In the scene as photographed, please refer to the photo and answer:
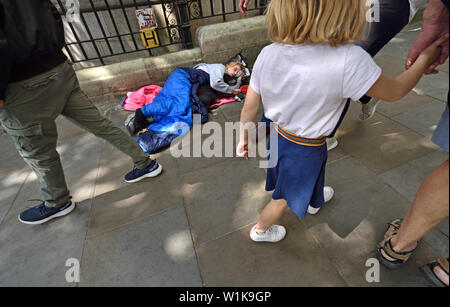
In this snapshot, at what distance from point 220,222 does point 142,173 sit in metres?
1.09

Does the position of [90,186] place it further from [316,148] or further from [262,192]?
[316,148]

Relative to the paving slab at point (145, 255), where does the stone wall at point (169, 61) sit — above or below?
above

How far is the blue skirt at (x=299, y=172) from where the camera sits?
1.30 metres

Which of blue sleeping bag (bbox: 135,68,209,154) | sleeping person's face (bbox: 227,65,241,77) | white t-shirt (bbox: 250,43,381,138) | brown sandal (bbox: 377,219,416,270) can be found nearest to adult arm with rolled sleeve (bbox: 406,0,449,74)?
white t-shirt (bbox: 250,43,381,138)

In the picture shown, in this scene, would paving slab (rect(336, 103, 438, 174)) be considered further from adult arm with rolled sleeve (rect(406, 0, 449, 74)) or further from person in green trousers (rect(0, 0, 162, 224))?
person in green trousers (rect(0, 0, 162, 224))

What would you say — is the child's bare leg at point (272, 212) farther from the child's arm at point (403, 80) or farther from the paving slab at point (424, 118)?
the paving slab at point (424, 118)

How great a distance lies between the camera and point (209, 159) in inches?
107

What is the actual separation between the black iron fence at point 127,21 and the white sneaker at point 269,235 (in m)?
3.92

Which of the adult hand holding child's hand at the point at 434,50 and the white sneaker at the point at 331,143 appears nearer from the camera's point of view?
the adult hand holding child's hand at the point at 434,50

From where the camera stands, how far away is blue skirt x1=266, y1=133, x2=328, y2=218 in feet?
4.27

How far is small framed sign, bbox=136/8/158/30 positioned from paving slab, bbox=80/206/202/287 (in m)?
3.61

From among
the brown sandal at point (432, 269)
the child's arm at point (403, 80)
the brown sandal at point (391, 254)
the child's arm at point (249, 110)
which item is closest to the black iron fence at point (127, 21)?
the child's arm at point (249, 110)

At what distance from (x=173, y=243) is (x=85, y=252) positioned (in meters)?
0.77
